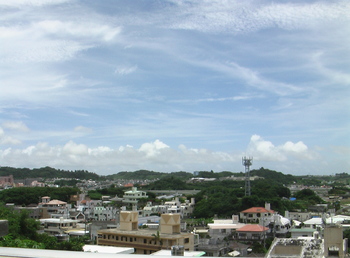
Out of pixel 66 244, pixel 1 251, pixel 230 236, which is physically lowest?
pixel 230 236

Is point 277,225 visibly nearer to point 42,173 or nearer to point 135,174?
point 135,174

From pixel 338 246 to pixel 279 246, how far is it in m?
0.68

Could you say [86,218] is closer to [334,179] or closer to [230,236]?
[230,236]

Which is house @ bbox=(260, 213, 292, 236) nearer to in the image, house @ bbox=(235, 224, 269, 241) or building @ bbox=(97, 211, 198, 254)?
house @ bbox=(235, 224, 269, 241)

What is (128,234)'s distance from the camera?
220 inches

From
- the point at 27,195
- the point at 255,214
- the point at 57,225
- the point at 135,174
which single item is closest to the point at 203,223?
the point at 255,214

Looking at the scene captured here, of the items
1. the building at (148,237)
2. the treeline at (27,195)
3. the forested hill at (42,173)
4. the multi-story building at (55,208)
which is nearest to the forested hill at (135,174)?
the forested hill at (42,173)

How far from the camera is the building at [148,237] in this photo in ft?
17.1

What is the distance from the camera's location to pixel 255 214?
1108 centimetres

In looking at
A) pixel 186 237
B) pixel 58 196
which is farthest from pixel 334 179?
pixel 186 237

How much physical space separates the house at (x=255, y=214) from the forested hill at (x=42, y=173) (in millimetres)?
19810

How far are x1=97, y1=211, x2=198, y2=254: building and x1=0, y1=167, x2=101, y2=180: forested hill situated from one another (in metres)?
22.8

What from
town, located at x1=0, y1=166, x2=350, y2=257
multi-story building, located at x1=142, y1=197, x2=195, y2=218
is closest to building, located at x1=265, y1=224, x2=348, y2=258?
town, located at x1=0, y1=166, x2=350, y2=257

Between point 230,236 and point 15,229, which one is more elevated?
point 15,229
